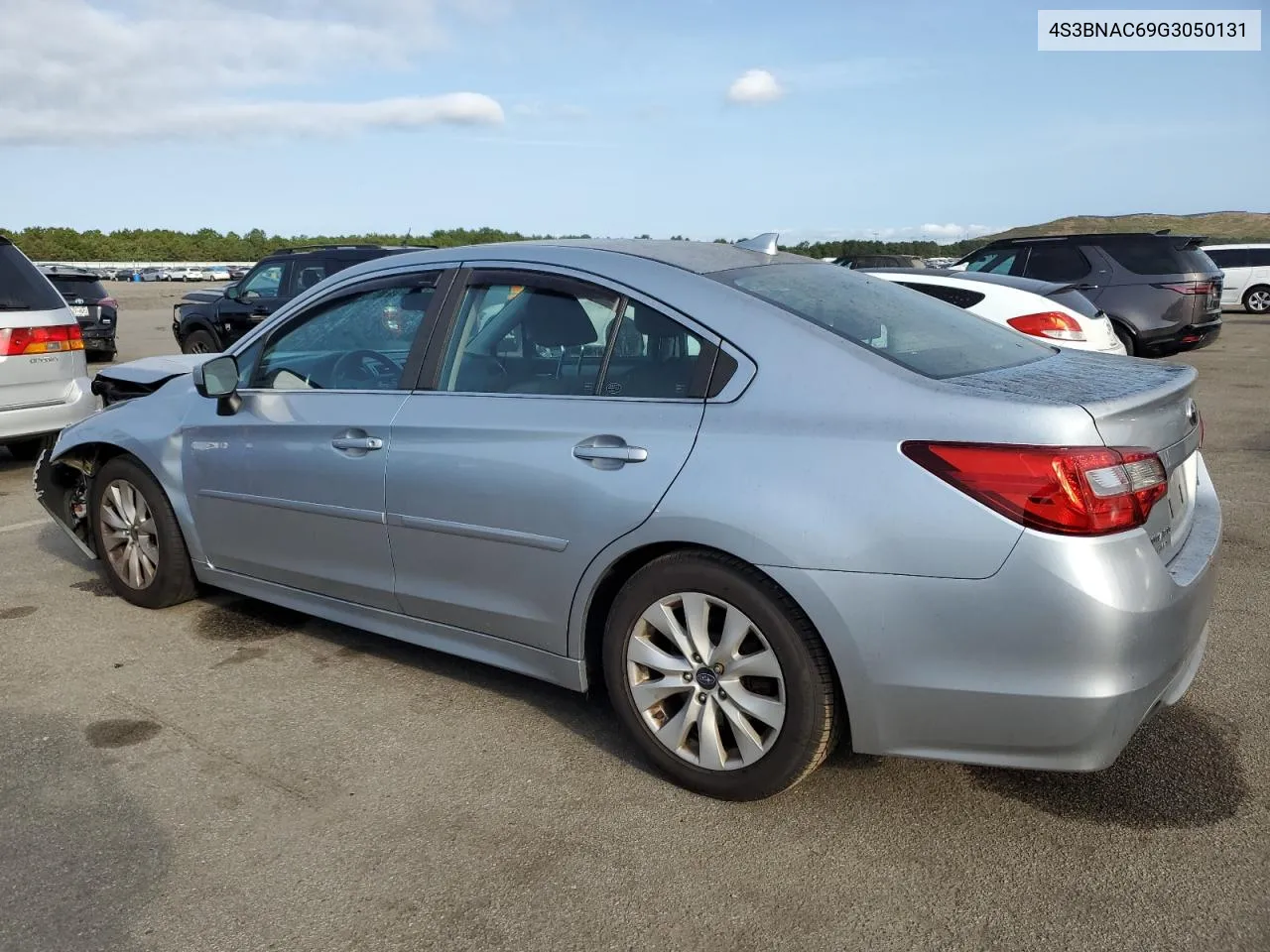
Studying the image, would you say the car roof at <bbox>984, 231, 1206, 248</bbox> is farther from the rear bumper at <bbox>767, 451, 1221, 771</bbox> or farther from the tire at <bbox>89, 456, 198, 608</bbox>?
the tire at <bbox>89, 456, 198, 608</bbox>

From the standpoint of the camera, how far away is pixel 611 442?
3.19m

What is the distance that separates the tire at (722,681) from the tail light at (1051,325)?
18.9 ft

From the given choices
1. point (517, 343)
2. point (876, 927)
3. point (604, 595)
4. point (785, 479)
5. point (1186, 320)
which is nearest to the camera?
point (876, 927)

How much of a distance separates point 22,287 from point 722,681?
6.52 metres

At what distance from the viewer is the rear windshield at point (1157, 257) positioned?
1252 centimetres

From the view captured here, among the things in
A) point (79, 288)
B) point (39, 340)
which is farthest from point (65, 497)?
point (79, 288)

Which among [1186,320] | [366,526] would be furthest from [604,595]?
[1186,320]

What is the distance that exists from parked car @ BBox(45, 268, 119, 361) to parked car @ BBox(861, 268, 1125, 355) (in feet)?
41.0

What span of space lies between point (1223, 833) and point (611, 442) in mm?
1985

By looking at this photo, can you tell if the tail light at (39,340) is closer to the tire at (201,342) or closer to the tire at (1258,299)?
the tire at (201,342)

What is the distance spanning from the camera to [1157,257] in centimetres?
1262

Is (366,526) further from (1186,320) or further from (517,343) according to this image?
(1186,320)

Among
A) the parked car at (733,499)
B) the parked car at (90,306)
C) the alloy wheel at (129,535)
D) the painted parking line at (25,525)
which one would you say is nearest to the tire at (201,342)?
the parked car at (90,306)

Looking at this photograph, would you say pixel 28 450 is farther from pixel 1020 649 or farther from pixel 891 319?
pixel 1020 649
